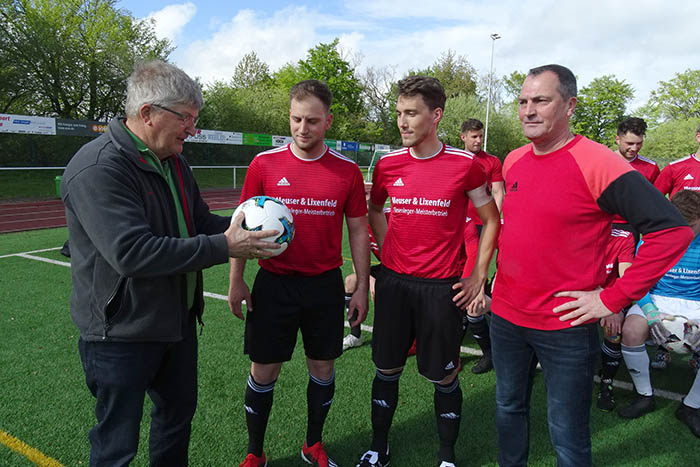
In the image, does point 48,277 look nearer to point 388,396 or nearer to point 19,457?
point 19,457

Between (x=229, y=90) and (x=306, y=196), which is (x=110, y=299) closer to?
(x=306, y=196)

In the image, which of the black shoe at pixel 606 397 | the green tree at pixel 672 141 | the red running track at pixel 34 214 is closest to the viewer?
the black shoe at pixel 606 397

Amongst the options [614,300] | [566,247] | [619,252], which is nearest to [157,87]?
[566,247]

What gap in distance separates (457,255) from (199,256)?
5.01 feet

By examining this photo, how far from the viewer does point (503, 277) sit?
2396mm

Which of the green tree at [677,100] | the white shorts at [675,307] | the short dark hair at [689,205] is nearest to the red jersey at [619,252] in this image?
the white shorts at [675,307]

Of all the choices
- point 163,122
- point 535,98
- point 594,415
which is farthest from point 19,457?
point 594,415

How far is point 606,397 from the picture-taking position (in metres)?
3.59

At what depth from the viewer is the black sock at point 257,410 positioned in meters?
2.76

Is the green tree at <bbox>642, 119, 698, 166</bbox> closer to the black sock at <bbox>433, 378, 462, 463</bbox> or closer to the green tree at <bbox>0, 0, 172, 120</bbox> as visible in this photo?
the green tree at <bbox>0, 0, 172, 120</bbox>

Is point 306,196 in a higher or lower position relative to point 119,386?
higher

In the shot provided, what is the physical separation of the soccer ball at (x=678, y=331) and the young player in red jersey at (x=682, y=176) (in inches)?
98.1

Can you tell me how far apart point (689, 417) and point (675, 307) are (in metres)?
0.79

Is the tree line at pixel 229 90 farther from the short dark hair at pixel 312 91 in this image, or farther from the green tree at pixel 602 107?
the short dark hair at pixel 312 91
